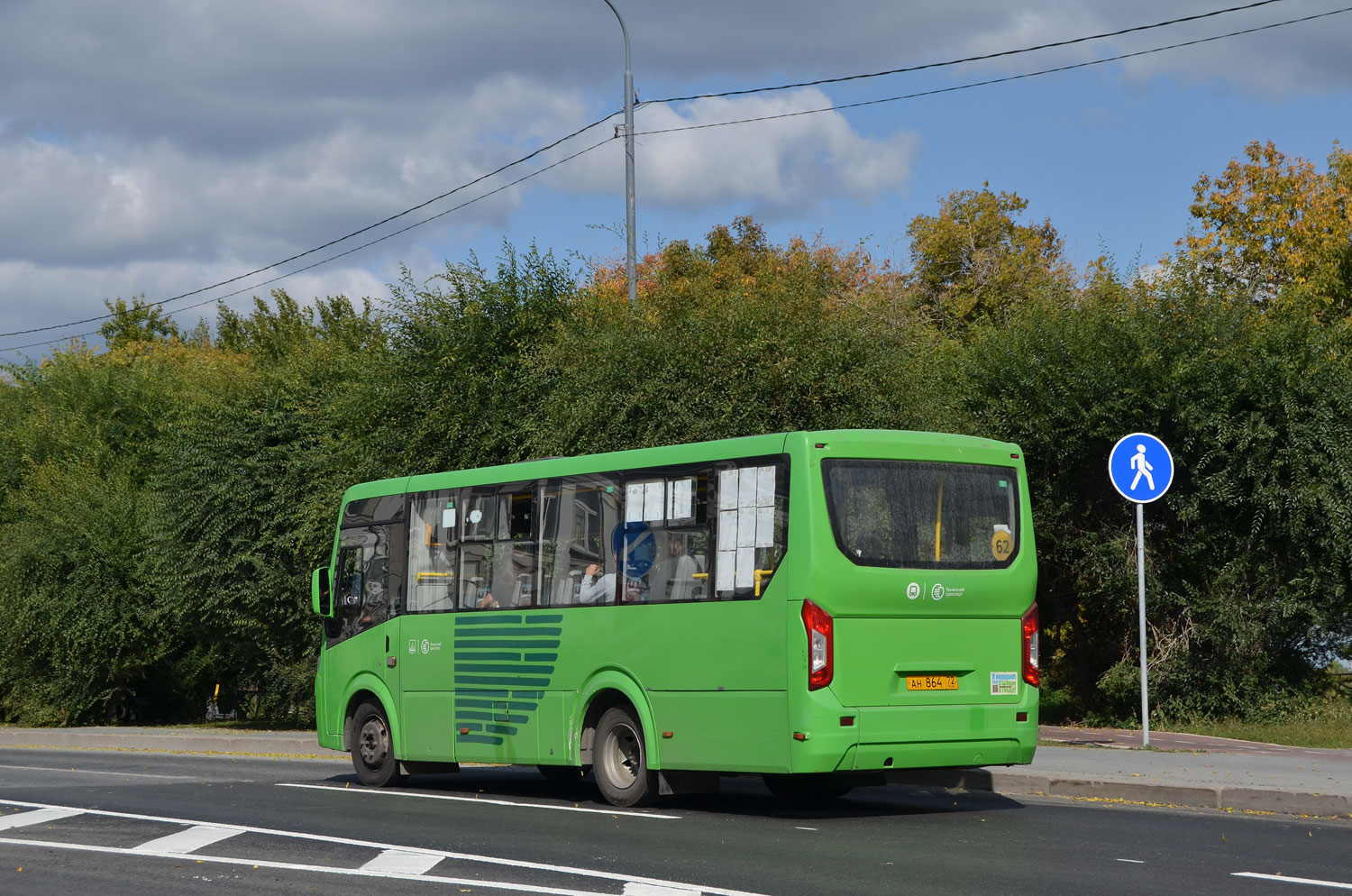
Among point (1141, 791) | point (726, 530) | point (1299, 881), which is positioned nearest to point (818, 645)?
point (726, 530)

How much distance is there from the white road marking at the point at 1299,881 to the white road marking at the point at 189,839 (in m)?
6.83

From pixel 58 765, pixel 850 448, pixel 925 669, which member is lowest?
pixel 58 765

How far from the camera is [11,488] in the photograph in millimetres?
44406

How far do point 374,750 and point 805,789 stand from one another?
4927 mm

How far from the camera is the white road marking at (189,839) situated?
10695 millimetres

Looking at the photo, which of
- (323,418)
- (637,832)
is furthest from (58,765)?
(637,832)

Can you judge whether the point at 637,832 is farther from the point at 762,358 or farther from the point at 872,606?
the point at 762,358

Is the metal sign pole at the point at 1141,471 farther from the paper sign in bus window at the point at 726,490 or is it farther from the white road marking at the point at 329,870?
the white road marking at the point at 329,870

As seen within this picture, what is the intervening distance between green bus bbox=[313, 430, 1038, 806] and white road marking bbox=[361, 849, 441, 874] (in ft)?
9.37

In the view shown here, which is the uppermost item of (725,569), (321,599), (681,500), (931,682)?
(681,500)

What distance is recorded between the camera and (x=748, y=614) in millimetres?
11977

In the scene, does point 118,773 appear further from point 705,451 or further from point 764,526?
point 764,526

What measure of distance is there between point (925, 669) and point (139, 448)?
32981 mm

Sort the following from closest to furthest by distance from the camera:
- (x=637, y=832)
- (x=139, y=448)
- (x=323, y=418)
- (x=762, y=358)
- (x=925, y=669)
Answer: (x=637, y=832)
(x=925, y=669)
(x=762, y=358)
(x=323, y=418)
(x=139, y=448)
